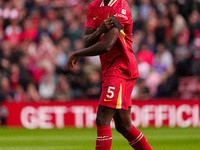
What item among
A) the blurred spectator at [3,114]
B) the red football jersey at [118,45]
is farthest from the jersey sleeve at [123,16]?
the blurred spectator at [3,114]

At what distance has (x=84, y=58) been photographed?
16.6m

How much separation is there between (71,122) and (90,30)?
9.09 meters

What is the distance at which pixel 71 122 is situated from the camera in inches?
600

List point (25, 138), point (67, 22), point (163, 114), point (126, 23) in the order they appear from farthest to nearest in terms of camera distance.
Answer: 1. point (67, 22)
2. point (163, 114)
3. point (25, 138)
4. point (126, 23)

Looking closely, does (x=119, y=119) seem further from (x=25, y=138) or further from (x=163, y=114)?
(x=163, y=114)

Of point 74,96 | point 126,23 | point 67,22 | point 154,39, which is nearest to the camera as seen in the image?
point 126,23

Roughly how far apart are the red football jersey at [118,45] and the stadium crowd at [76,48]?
30.5ft

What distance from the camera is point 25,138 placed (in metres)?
12.0

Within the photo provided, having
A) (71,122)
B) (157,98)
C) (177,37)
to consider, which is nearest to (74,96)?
(71,122)

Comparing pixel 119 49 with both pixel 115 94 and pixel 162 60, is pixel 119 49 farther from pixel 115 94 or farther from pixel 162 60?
pixel 162 60

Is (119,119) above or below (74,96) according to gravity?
above

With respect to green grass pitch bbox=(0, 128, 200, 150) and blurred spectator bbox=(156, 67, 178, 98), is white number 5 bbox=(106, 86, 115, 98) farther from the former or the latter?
blurred spectator bbox=(156, 67, 178, 98)

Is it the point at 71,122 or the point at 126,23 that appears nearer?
the point at 126,23

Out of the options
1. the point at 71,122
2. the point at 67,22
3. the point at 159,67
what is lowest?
the point at 71,122
